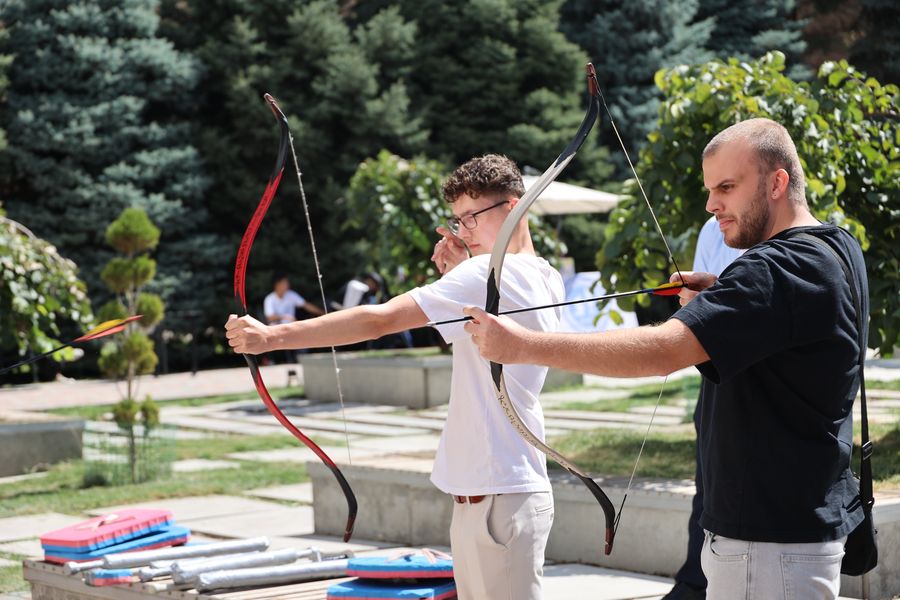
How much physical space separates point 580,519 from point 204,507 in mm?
3029

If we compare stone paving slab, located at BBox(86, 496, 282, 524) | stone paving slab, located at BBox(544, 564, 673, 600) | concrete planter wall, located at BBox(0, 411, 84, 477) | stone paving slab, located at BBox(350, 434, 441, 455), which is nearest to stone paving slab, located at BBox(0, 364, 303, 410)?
Result: concrete planter wall, located at BBox(0, 411, 84, 477)

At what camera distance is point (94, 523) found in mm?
5480

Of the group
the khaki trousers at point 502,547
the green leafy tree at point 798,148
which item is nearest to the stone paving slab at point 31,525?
the green leafy tree at point 798,148

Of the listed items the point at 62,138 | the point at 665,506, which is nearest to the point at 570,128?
the point at 62,138

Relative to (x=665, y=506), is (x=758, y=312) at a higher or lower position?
higher

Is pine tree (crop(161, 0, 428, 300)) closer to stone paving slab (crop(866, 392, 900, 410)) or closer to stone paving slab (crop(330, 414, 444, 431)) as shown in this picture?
stone paving slab (crop(330, 414, 444, 431))

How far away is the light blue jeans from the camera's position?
2.62 metres

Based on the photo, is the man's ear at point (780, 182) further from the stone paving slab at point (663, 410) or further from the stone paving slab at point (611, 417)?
the stone paving slab at point (663, 410)

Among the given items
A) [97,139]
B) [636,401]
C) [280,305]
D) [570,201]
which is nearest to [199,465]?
[636,401]

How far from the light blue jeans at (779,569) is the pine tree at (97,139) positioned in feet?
67.7

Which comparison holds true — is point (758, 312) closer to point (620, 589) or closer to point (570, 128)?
point (620, 589)

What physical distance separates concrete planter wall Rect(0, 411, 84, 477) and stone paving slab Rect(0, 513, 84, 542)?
86.0 inches

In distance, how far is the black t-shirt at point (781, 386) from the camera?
2.51 meters

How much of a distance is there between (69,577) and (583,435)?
466 cm
